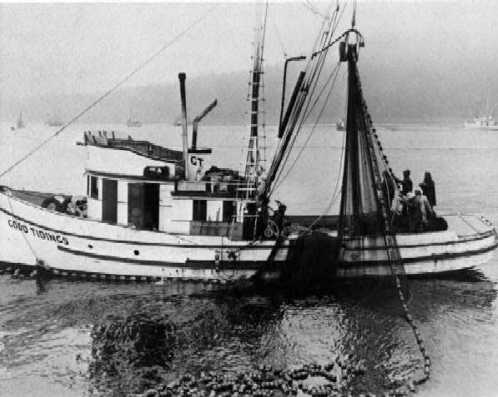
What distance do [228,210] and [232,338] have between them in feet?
16.6

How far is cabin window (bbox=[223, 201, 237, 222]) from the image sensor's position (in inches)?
659

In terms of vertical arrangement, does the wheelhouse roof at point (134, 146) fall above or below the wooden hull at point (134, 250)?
above

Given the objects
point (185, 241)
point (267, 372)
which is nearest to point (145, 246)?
point (185, 241)

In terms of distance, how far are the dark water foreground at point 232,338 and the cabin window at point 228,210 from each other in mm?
2168

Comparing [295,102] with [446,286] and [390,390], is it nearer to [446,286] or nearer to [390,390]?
[446,286]

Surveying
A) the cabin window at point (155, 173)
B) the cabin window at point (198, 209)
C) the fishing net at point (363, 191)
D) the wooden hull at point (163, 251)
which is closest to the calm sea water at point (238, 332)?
the wooden hull at point (163, 251)

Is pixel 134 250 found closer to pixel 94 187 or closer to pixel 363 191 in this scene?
pixel 94 187

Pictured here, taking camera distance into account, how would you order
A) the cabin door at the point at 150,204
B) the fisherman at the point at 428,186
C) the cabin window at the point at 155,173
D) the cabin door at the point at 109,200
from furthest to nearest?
the fisherman at the point at 428,186 → the cabin door at the point at 109,200 → the cabin door at the point at 150,204 → the cabin window at the point at 155,173

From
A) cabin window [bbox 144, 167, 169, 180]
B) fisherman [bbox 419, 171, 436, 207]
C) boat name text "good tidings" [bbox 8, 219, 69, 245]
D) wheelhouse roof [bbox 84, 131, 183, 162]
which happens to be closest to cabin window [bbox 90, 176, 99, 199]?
wheelhouse roof [bbox 84, 131, 183, 162]

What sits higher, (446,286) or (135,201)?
(135,201)

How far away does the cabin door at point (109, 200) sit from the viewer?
661 inches

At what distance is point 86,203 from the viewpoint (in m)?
18.8

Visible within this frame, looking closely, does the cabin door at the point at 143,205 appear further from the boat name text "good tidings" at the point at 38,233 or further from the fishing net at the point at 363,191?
the fishing net at the point at 363,191

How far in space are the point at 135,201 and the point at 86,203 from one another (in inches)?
118
